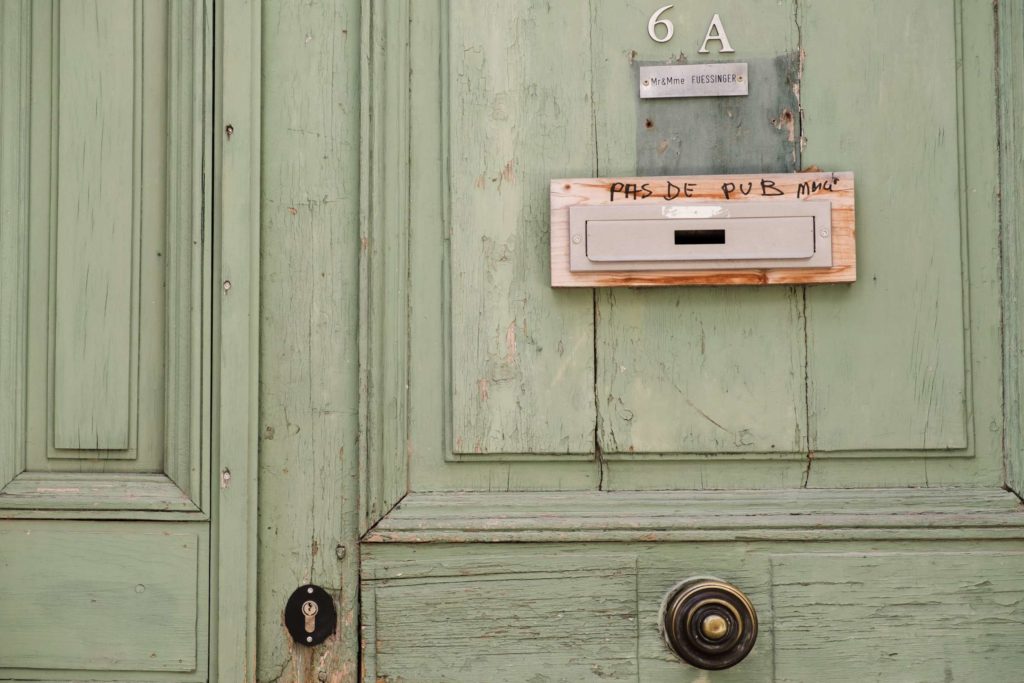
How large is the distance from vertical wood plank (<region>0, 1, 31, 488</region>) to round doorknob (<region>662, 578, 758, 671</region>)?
91 centimetres

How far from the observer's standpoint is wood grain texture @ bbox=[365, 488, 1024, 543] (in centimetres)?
107

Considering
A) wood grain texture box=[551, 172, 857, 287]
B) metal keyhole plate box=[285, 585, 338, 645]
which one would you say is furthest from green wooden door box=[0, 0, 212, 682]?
wood grain texture box=[551, 172, 857, 287]

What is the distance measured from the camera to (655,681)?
1.08 meters

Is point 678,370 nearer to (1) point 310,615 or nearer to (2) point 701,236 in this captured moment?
(2) point 701,236

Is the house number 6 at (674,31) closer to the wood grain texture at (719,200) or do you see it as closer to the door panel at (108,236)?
the wood grain texture at (719,200)

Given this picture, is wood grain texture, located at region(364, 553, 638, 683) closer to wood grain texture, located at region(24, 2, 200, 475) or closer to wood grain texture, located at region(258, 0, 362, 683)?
wood grain texture, located at region(258, 0, 362, 683)

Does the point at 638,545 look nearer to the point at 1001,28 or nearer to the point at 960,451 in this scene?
the point at 960,451

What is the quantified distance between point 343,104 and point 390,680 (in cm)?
78

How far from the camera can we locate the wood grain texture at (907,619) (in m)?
1.06

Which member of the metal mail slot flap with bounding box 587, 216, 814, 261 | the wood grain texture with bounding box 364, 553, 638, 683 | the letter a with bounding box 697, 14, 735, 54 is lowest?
the wood grain texture with bounding box 364, 553, 638, 683

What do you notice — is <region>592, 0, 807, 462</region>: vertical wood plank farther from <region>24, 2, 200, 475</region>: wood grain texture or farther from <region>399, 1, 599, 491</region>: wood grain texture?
<region>24, 2, 200, 475</region>: wood grain texture

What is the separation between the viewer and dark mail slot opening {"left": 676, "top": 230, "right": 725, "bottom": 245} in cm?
107

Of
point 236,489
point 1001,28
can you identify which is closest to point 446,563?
point 236,489

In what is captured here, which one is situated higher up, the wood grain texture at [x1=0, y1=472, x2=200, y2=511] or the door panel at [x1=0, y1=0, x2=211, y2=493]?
the door panel at [x1=0, y1=0, x2=211, y2=493]
